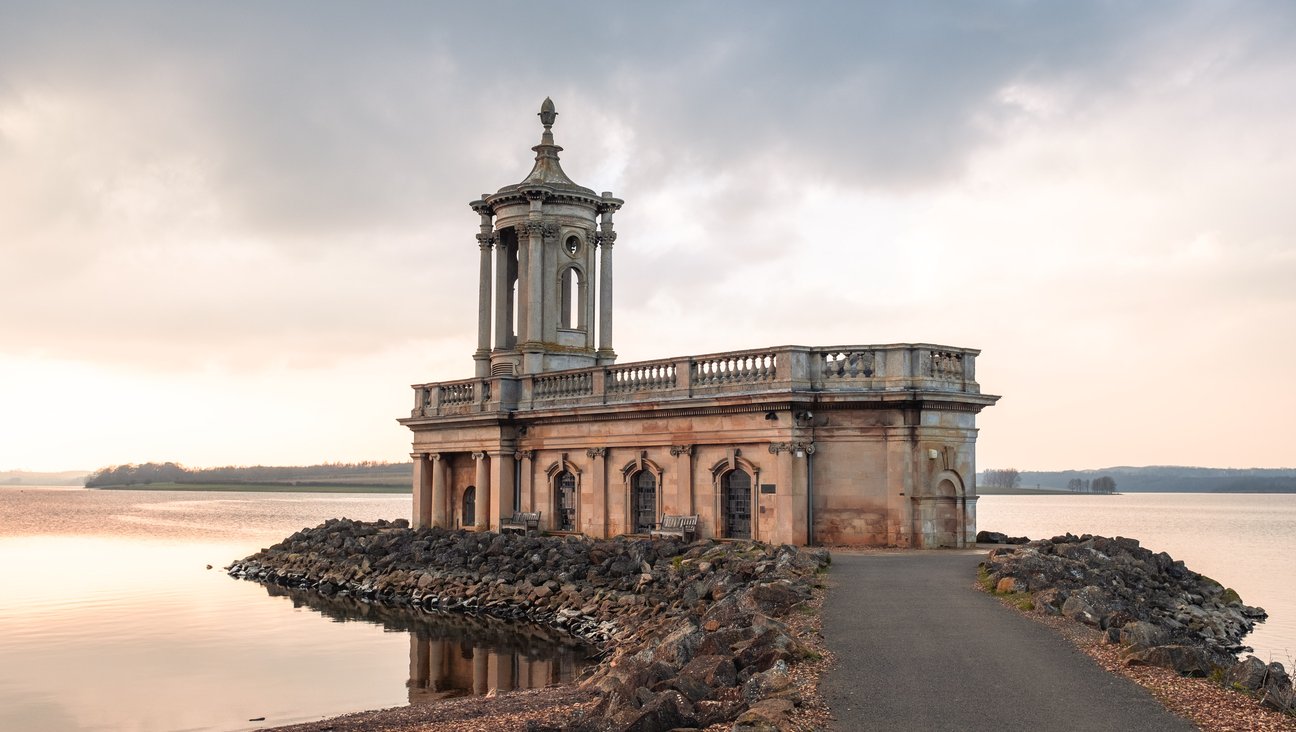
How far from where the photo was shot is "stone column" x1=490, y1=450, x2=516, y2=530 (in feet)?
132

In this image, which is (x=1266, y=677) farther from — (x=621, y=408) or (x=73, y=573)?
(x=73, y=573)

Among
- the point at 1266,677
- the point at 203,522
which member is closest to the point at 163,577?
the point at 1266,677

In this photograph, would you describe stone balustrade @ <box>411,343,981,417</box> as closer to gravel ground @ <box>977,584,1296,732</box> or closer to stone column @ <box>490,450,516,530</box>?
stone column @ <box>490,450,516,530</box>

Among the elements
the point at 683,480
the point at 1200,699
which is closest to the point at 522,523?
the point at 683,480

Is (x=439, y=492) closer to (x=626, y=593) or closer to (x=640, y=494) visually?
(x=640, y=494)

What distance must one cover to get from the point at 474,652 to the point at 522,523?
10.9 meters

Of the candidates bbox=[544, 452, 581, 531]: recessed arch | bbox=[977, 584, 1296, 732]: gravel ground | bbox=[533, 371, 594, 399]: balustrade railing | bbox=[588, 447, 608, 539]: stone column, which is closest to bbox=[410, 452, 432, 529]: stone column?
bbox=[533, 371, 594, 399]: balustrade railing

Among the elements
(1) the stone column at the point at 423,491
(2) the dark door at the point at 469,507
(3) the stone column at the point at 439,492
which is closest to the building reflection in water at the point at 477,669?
(2) the dark door at the point at 469,507

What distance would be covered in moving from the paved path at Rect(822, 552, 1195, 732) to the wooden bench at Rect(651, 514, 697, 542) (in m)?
11.1

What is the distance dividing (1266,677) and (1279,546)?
222 feet

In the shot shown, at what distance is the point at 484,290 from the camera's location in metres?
44.6

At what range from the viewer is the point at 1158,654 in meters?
16.2

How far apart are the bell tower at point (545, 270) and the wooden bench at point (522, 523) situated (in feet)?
16.4

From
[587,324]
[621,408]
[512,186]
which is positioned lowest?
[621,408]
